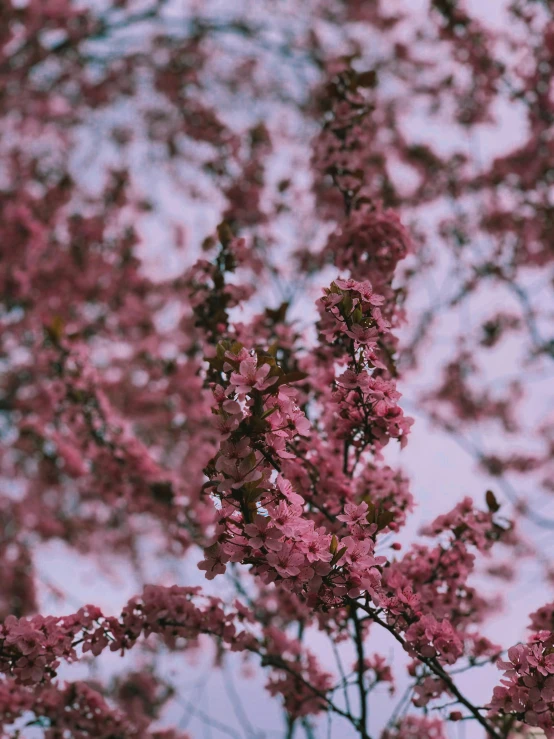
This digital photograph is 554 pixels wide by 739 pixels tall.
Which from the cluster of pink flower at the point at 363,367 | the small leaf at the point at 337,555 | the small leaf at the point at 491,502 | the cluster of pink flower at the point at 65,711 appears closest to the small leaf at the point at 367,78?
the cluster of pink flower at the point at 363,367

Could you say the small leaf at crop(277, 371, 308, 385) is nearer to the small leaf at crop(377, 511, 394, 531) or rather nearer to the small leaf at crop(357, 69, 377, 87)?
the small leaf at crop(377, 511, 394, 531)

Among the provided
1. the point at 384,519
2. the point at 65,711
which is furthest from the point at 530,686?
the point at 65,711

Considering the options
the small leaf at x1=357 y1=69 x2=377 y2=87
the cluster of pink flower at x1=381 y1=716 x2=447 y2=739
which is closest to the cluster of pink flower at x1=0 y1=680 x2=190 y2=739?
the cluster of pink flower at x1=381 y1=716 x2=447 y2=739

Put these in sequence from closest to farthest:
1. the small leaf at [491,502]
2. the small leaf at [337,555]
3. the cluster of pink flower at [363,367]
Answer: the small leaf at [337,555], the cluster of pink flower at [363,367], the small leaf at [491,502]

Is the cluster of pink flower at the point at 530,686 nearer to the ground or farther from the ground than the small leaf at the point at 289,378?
nearer to the ground

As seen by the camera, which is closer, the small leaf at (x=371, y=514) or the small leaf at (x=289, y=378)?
the small leaf at (x=289, y=378)

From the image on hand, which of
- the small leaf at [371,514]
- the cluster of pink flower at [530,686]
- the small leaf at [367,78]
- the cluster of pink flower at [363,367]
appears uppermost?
the small leaf at [367,78]

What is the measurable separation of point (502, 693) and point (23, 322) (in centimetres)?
683

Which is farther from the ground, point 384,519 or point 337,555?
point 384,519

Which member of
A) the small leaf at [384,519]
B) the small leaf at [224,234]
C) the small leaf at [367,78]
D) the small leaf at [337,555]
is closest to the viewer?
the small leaf at [337,555]

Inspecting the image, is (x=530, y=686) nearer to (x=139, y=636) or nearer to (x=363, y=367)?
(x=363, y=367)

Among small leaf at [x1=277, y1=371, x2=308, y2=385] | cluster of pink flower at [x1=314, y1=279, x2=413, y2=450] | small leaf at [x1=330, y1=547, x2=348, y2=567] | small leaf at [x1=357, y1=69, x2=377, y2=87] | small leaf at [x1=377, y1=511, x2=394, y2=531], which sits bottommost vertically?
small leaf at [x1=330, y1=547, x2=348, y2=567]

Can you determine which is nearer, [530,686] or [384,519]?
[530,686]

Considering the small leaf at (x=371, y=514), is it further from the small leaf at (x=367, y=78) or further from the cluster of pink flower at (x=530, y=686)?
the small leaf at (x=367, y=78)
